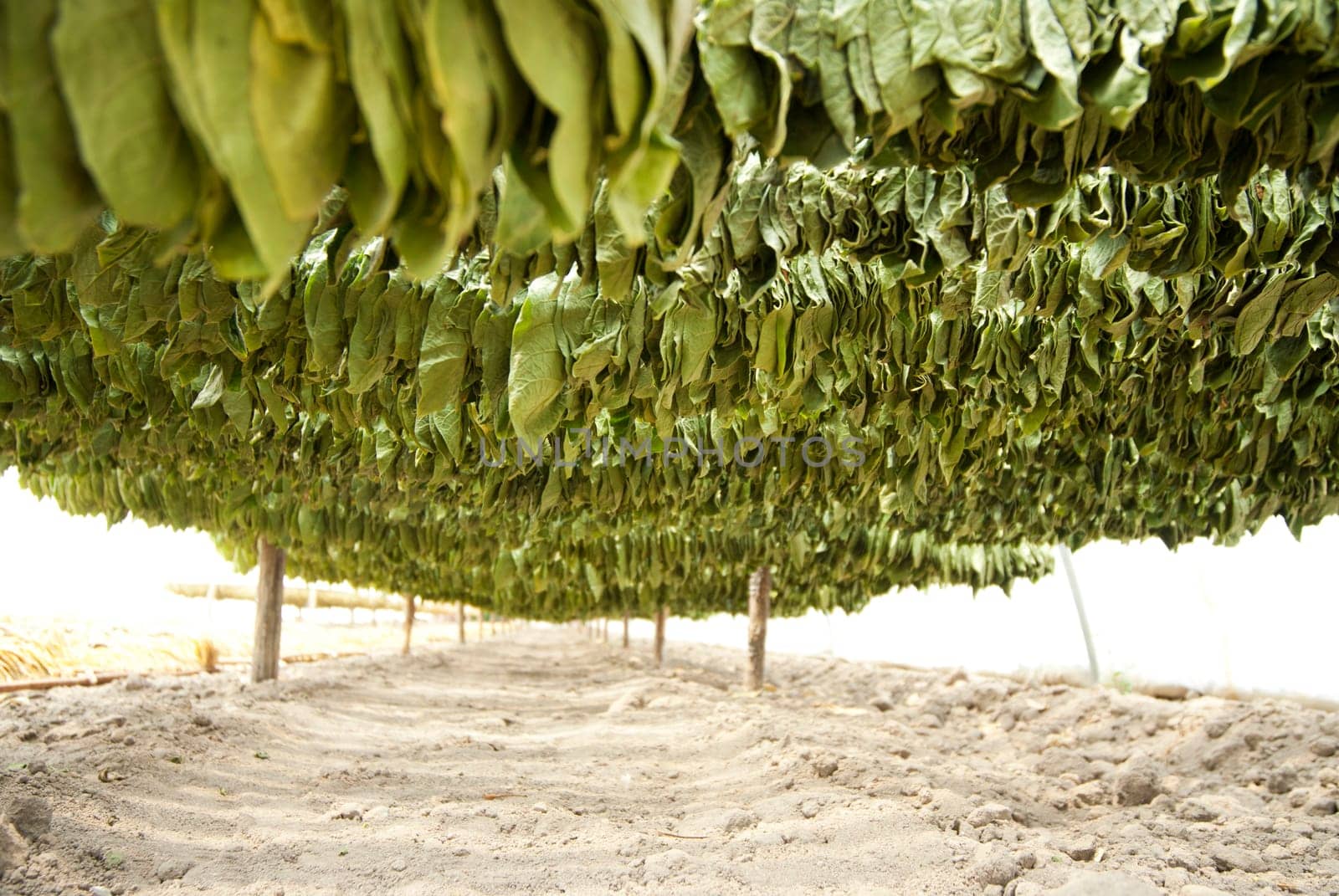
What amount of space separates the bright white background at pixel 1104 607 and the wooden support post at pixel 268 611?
2.23 m

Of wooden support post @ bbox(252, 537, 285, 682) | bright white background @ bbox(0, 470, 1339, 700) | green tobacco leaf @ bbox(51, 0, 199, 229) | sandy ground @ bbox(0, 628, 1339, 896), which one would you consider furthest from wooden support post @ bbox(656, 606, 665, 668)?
green tobacco leaf @ bbox(51, 0, 199, 229)

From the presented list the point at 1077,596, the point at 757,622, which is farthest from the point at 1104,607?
the point at 757,622

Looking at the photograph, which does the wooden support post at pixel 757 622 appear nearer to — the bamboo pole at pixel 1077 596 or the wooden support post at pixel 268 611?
the bamboo pole at pixel 1077 596

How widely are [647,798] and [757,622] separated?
6.24 metres

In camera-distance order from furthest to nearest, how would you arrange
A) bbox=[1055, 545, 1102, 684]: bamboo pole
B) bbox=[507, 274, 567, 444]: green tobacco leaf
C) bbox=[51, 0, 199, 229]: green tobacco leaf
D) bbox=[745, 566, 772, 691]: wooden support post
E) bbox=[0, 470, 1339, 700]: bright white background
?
bbox=[1055, 545, 1102, 684]: bamboo pole < bbox=[745, 566, 772, 691]: wooden support post < bbox=[0, 470, 1339, 700]: bright white background < bbox=[507, 274, 567, 444]: green tobacco leaf < bbox=[51, 0, 199, 229]: green tobacco leaf

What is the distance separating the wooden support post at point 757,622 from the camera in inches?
466

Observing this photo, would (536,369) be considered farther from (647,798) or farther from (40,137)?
(647,798)

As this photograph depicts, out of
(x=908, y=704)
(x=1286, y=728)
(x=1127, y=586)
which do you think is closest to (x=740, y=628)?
(x=908, y=704)

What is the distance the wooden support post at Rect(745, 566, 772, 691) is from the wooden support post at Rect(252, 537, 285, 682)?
620cm

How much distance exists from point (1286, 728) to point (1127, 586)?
4954 mm

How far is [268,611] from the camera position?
36.6 ft

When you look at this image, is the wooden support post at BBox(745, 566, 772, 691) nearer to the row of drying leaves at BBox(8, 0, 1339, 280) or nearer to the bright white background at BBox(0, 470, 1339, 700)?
the bright white background at BBox(0, 470, 1339, 700)

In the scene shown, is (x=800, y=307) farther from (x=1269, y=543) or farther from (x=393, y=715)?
(x=1269, y=543)

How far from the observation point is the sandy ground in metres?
4.09
